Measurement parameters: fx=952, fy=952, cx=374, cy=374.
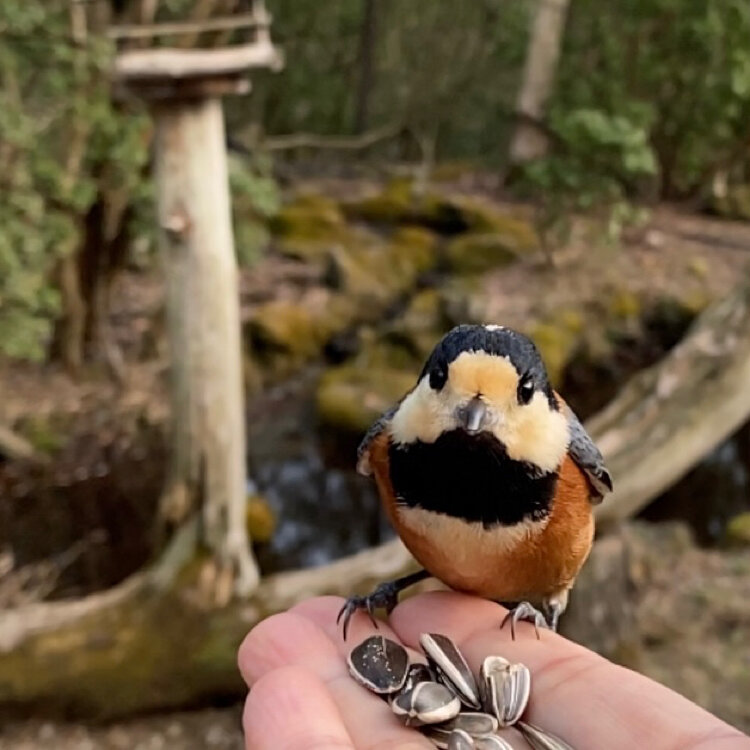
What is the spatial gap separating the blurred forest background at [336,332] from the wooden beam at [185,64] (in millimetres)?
294

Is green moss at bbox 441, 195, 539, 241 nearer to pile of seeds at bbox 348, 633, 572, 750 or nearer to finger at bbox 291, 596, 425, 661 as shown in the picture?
finger at bbox 291, 596, 425, 661

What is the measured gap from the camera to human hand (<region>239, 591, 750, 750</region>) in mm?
1342

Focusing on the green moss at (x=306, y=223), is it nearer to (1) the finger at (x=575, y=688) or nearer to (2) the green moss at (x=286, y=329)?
(2) the green moss at (x=286, y=329)

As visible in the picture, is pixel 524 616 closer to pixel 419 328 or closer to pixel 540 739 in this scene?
pixel 540 739

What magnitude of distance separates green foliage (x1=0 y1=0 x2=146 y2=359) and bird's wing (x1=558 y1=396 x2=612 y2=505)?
309 centimetres

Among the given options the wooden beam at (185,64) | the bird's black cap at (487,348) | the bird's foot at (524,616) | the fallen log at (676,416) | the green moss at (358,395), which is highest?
the bird's black cap at (487,348)

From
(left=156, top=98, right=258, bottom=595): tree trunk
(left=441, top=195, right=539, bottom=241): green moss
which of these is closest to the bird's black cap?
(left=156, top=98, right=258, bottom=595): tree trunk

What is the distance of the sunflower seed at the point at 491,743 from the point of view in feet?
4.66

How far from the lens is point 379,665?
61.3 inches

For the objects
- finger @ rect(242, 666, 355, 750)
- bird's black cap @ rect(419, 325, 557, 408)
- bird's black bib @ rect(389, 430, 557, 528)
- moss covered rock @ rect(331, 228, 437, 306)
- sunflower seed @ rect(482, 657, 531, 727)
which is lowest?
moss covered rock @ rect(331, 228, 437, 306)

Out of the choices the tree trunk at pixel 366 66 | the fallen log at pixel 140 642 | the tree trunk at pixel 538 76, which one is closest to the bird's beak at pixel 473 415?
the fallen log at pixel 140 642

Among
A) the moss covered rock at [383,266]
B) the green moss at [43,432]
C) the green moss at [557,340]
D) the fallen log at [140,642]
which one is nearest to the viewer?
the fallen log at [140,642]

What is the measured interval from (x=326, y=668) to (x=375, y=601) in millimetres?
214

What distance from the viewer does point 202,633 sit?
3.34 metres
